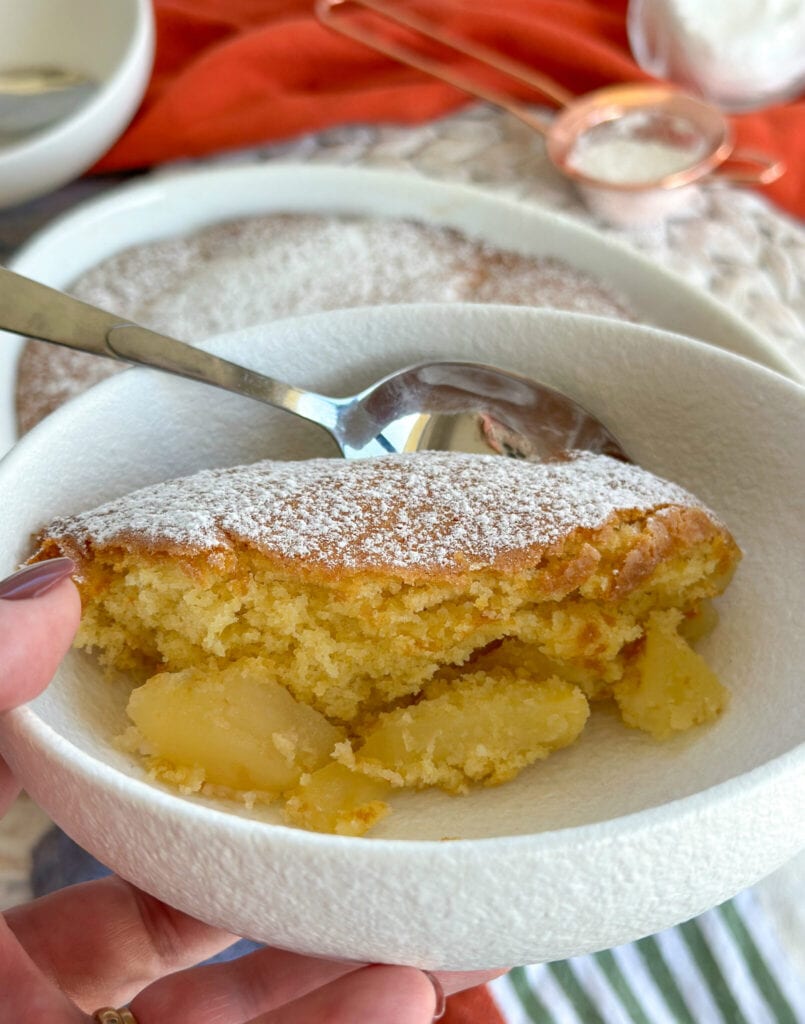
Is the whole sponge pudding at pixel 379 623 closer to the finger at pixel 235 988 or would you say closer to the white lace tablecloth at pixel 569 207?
the finger at pixel 235 988

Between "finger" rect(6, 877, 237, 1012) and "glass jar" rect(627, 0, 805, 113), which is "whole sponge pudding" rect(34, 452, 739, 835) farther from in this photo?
"glass jar" rect(627, 0, 805, 113)

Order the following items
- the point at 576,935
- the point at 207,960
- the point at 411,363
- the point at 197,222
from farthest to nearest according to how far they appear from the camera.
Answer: the point at 197,222
the point at 207,960
the point at 411,363
the point at 576,935

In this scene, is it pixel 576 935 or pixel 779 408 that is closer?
pixel 576 935

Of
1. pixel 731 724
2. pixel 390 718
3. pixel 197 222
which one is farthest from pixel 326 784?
pixel 197 222

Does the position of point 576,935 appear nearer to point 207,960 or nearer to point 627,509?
point 627,509

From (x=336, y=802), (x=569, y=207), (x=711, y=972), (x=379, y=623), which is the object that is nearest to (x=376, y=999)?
(x=336, y=802)

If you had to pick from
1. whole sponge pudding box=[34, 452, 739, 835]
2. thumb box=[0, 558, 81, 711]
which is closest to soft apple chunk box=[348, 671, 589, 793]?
whole sponge pudding box=[34, 452, 739, 835]
